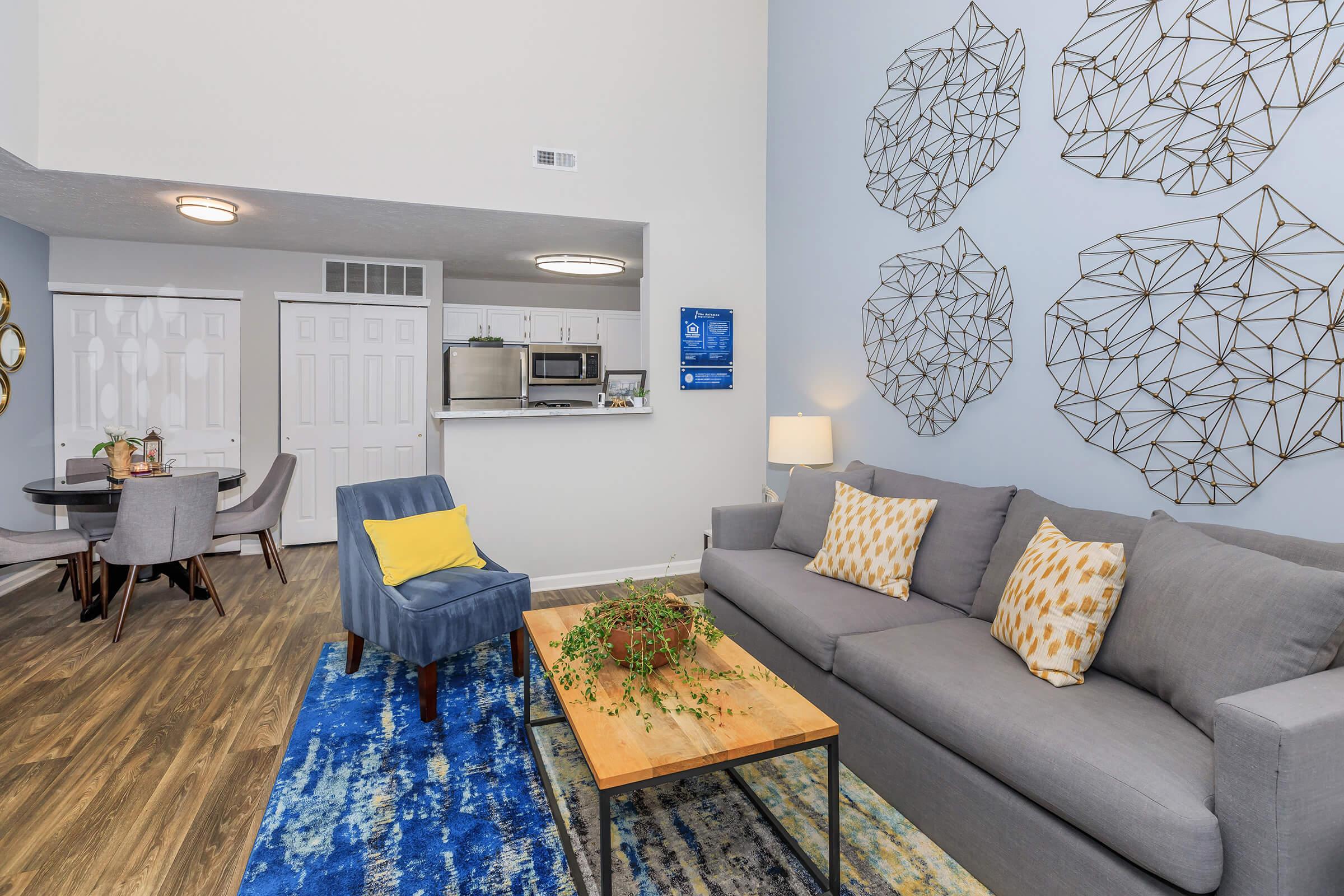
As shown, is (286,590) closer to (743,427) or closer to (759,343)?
(743,427)

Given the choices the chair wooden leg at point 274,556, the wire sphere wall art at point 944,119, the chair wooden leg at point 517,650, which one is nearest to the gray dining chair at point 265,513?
the chair wooden leg at point 274,556

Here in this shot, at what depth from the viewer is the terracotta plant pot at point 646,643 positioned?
6.24 feet

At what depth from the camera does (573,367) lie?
20.7ft

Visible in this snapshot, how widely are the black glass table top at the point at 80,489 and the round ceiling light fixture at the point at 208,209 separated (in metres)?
1.57

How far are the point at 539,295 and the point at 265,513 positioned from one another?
3.41 m

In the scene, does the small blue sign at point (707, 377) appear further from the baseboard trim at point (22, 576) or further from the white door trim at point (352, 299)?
the baseboard trim at point (22, 576)

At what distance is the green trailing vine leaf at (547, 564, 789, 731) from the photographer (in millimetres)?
1746

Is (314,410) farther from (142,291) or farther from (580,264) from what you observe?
(580,264)

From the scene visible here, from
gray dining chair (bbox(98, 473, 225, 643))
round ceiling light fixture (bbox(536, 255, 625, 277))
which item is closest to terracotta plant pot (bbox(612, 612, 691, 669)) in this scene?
gray dining chair (bbox(98, 473, 225, 643))

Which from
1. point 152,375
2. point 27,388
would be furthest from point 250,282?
point 27,388

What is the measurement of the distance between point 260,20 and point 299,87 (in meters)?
A: 0.38

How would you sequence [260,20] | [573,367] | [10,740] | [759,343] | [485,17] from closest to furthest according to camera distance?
[10,740] → [260,20] → [485,17] → [759,343] → [573,367]

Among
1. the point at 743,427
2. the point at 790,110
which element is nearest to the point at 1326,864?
the point at 743,427

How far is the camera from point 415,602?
2.55 metres
